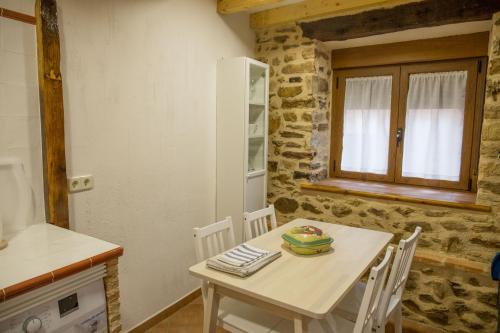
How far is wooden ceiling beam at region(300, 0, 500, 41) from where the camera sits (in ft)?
7.70

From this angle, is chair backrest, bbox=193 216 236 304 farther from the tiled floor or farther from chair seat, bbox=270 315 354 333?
the tiled floor

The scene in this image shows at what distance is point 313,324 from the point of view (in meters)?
1.67

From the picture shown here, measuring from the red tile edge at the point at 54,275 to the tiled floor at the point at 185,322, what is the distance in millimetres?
1321

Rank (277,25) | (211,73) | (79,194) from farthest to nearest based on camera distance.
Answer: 1. (277,25)
2. (211,73)
3. (79,194)

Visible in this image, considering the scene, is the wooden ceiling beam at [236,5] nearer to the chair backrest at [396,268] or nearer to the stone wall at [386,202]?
the stone wall at [386,202]

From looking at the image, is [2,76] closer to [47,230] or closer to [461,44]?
[47,230]

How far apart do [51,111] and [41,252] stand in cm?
72

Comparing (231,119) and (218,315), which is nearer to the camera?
(218,315)

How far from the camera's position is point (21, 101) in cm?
159

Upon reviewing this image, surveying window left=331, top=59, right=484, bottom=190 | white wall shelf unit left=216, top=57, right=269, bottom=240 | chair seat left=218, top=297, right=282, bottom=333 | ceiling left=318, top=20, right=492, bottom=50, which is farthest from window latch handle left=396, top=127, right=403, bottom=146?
chair seat left=218, top=297, right=282, bottom=333

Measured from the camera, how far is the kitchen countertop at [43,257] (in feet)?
3.58

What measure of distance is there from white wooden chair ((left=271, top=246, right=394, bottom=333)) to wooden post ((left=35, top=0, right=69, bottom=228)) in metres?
1.30

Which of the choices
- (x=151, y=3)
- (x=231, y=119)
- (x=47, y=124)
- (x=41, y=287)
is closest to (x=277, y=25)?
(x=231, y=119)

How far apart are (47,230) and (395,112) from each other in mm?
3005
